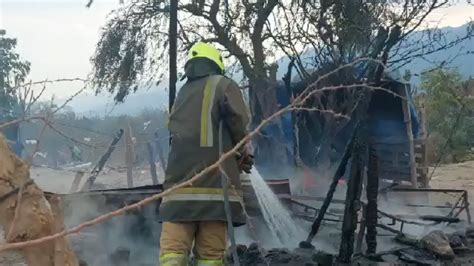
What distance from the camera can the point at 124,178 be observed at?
551 inches

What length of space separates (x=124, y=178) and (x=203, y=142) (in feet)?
32.3

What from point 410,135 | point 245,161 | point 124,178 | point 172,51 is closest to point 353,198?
point 245,161

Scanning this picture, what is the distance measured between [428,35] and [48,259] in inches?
339

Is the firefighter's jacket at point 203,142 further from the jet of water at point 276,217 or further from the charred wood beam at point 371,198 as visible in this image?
the jet of water at point 276,217

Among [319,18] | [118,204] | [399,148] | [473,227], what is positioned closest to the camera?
[118,204]

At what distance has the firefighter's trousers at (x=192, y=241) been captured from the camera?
441 cm

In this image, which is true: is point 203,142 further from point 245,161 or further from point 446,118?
point 446,118

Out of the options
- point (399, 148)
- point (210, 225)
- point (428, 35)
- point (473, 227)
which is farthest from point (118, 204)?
point (399, 148)

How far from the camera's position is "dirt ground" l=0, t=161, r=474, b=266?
37.4ft

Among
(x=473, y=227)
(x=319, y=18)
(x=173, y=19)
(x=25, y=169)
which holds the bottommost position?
(x=473, y=227)

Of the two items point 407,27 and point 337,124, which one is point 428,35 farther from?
point 337,124

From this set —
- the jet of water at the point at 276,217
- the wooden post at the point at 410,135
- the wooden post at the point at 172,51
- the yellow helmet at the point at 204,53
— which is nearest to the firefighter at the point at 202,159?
the yellow helmet at the point at 204,53

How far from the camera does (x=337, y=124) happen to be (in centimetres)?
1156

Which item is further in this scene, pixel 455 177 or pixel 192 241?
pixel 455 177
